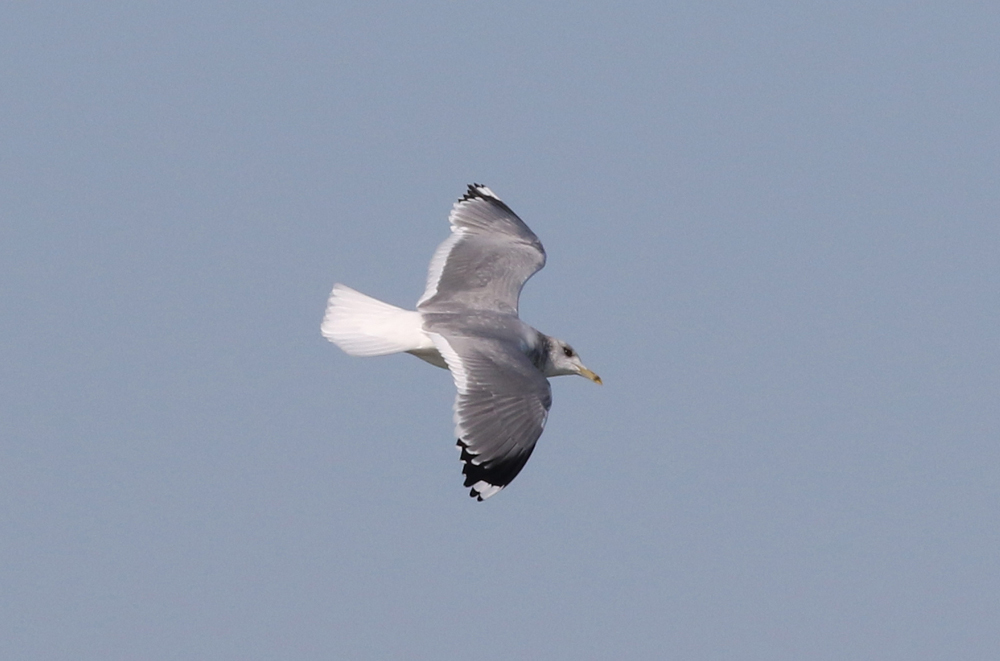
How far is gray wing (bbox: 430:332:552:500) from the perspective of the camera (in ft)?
26.3

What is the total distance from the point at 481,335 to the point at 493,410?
3.63ft

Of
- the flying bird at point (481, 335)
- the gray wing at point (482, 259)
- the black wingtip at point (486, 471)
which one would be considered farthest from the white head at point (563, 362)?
the black wingtip at point (486, 471)

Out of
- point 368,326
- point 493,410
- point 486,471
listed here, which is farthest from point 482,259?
point 486,471

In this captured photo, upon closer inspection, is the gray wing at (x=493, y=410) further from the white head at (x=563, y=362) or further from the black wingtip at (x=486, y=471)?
the white head at (x=563, y=362)

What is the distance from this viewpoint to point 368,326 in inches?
374

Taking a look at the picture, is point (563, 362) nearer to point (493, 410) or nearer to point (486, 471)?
point (493, 410)

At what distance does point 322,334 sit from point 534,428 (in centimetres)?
179

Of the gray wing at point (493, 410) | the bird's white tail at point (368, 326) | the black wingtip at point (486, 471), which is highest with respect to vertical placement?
the bird's white tail at point (368, 326)

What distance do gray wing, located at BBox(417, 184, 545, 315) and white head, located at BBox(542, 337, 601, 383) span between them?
387 mm

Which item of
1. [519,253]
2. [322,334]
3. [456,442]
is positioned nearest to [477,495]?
[456,442]

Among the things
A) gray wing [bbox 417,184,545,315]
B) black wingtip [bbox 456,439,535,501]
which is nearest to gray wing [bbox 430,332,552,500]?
black wingtip [bbox 456,439,535,501]

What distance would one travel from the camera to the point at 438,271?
10.6m

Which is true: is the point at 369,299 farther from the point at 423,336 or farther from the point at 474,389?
the point at 474,389

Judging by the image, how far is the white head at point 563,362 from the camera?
10.3 metres
